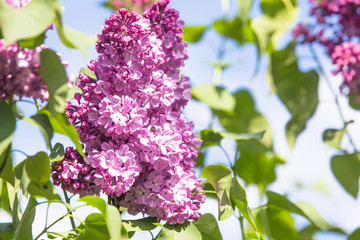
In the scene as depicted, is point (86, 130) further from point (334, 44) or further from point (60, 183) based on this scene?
point (334, 44)

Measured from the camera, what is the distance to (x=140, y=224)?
2.25 ft

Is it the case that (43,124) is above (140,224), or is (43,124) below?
above

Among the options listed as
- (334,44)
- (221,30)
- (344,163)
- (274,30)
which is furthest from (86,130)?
(221,30)

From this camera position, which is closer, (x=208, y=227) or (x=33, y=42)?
(x=33, y=42)

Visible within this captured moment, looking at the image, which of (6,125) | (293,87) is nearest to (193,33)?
(293,87)

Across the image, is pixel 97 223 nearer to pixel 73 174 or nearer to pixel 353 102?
pixel 73 174

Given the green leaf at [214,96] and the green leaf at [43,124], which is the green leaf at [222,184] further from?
the green leaf at [214,96]

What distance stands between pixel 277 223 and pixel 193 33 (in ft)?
2.19

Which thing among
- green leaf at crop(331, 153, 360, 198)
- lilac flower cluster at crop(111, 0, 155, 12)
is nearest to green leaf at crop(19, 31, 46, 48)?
green leaf at crop(331, 153, 360, 198)

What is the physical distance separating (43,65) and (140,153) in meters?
0.18

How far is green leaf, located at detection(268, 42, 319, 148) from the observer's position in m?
1.22

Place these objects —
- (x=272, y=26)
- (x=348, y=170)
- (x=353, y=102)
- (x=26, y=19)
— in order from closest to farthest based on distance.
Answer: (x=26, y=19) → (x=348, y=170) → (x=353, y=102) → (x=272, y=26)

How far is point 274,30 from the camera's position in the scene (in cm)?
146

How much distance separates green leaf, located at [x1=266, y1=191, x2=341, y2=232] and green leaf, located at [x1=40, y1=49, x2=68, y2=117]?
442 millimetres
